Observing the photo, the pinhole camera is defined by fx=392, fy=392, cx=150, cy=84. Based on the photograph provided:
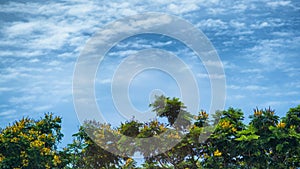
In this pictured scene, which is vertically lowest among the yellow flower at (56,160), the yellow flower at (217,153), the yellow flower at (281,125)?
the yellow flower at (217,153)

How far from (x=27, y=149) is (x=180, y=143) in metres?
5.69

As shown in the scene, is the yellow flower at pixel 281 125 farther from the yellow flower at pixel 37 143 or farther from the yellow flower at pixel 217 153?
the yellow flower at pixel 37 143

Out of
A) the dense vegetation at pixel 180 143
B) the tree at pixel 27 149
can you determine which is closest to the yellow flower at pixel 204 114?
the dense vegetation at pixel 180 143

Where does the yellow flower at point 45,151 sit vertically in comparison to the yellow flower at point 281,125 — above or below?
above

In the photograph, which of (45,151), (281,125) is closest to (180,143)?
(281,125)

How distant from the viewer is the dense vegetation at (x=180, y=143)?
1281cm

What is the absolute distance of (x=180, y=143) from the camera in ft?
43.5

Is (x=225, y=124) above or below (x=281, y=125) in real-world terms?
above

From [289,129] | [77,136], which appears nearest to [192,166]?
[289,129]

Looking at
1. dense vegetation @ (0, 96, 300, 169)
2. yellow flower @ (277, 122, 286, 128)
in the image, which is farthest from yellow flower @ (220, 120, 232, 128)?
yellow flower @ (277, 122, 286, 128)

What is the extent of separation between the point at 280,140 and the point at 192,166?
9.98ft

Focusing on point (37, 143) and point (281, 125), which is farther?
point (37, 143)

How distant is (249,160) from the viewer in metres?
13.0

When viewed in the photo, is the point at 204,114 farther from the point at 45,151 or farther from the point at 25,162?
the point at 25,162
